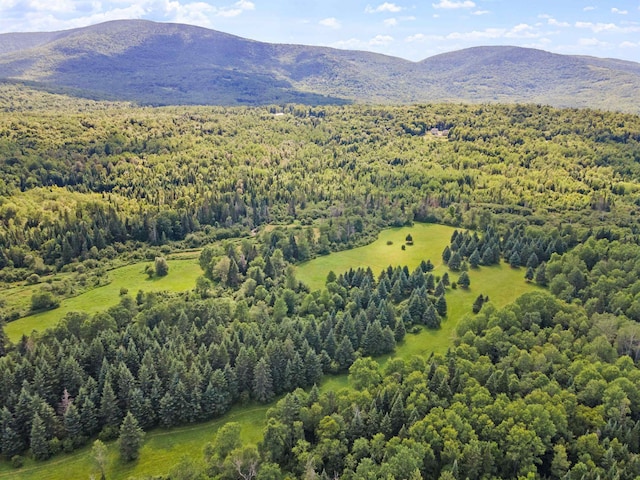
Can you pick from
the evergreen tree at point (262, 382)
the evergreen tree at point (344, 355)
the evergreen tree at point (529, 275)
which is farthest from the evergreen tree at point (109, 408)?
the evergreen tree at point (529, 275)

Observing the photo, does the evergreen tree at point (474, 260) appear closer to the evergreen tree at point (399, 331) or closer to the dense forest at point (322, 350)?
the dense forest at point (322, 350)

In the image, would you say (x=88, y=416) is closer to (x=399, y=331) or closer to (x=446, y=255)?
(x=399, y=331)

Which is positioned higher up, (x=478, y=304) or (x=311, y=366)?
(x=478, y=304)

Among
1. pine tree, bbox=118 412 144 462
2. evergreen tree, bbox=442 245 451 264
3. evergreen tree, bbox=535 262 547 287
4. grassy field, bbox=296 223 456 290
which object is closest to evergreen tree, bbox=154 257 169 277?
grassy field, bbox=296 223 456 290

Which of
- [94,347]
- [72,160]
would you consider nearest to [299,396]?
[94,347]

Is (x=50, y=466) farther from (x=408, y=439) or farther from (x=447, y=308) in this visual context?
(x=447, y=308)

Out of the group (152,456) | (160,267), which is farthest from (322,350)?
(160,267)

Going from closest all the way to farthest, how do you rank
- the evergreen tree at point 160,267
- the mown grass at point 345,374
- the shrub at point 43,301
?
the mown grass at point 345,374
the shrub at point 43,301
the evergreen tree at point 160,267
